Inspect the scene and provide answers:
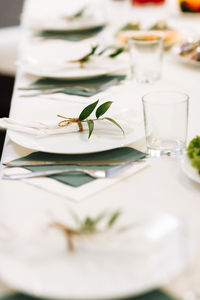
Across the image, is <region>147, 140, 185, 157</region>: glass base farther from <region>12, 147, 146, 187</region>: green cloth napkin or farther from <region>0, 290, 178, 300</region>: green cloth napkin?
<region>0, 290, 178, 300</region>: green cloth napkin

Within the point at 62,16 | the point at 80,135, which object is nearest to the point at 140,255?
the point at 80,135

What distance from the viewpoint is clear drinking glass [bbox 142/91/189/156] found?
36.9 inches

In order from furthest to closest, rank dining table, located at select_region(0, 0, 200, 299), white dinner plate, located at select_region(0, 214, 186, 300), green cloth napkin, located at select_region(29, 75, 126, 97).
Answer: green cloth napkin, located at select_region(29, 75, 126, 97)
dining table, located at select_region(0, 0, 200, 299)
white dinner plate, located at select_region(0, 214, 186, 300)

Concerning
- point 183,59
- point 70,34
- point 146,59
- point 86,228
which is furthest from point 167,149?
point 70,34

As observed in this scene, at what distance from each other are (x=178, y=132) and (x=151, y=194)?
0.19m

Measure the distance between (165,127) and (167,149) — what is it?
42mm

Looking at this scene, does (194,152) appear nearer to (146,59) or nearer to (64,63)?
(146,59)

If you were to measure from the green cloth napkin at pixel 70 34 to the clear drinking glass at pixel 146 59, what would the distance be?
21.4 inches

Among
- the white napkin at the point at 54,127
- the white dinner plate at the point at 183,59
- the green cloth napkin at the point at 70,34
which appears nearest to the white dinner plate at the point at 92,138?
the white napkin at the point at 54,127

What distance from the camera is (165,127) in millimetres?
958

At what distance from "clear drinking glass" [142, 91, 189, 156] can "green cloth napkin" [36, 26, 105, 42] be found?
1.05 m

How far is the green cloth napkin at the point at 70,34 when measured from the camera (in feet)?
6.47

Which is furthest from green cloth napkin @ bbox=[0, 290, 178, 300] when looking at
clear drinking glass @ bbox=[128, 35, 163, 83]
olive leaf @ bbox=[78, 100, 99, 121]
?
clear drinking glass @ bbox=[128, 35, 163, 83]

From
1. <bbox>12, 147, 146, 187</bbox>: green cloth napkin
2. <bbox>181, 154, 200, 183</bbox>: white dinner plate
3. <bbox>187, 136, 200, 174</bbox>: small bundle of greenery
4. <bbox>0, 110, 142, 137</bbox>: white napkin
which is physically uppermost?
<bbox>187, 136, 200, 174</bbox>: small bundle of greenery
